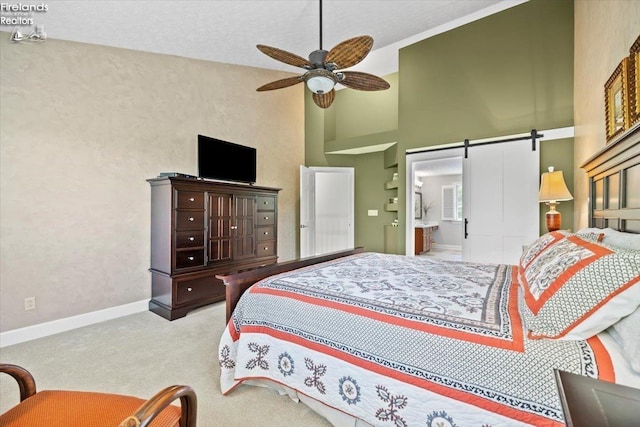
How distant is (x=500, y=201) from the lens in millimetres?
3775

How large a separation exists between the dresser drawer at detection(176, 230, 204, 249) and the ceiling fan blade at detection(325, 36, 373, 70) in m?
2.35

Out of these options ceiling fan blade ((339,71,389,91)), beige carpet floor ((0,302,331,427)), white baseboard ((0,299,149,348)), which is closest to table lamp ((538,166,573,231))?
ceiling fan blade ((339,71,389,91))

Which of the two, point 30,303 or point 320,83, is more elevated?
point 320,83

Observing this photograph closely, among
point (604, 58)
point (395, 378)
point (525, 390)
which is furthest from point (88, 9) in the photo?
point (604, 58)

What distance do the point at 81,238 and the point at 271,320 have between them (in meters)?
2.58

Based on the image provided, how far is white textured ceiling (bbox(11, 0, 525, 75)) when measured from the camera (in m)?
2.75

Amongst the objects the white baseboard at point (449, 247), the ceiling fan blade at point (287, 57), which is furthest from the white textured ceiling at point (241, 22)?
the white baseboard at point (449, 247)

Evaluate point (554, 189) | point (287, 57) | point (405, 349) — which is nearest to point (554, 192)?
point (554, 189)

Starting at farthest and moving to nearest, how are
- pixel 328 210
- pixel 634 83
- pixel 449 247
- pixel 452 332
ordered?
1. pixel 449 247
2. pixel 328 210
3. pixel 634 83
4. pixel 452 332

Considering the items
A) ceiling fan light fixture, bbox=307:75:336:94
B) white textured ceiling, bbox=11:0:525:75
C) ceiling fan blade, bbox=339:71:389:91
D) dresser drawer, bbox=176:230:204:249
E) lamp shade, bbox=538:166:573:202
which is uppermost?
white textured ceiling, bbox=11:0:525:75

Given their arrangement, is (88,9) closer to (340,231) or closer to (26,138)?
(26,138)

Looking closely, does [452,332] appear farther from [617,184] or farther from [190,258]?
[190,258]

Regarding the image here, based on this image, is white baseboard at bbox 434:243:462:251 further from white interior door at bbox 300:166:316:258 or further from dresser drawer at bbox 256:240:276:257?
dresser drawer at bbox 256:240:276:257

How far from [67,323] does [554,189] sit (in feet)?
16.7
